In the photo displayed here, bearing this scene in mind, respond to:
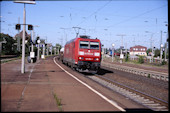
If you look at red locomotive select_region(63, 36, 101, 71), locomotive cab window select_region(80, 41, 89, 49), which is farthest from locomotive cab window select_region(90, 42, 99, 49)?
locomotive cab window select_region(80, 41, 89, 49)

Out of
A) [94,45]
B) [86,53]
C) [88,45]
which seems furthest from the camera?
[94,45]

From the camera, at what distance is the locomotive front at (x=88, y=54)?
2022cm

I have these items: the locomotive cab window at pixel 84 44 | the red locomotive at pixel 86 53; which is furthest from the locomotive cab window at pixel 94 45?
the locomotive cab window at pixel 84 44

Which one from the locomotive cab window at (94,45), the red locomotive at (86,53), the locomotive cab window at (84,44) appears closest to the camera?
the red locomotive at (86,53)

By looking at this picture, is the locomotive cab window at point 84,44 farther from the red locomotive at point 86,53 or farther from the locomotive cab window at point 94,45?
the locomotive cab window at point 94,45

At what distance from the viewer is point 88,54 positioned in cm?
2041

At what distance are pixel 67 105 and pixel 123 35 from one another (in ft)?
145

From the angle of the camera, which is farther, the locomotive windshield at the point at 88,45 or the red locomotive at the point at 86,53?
the locomotive windshield at the point at 88,45

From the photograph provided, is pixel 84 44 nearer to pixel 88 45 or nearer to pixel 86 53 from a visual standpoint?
pixel 88 45

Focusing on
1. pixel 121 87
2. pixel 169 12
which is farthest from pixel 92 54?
pixel 169 12

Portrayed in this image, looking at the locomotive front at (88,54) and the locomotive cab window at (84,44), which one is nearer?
the locomotive front at (88,54)

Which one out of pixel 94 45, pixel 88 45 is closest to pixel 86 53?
pixel 88 45

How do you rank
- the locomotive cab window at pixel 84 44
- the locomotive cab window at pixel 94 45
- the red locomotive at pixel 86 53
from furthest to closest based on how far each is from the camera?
the locomotive cab window at pixel 94 45
the locomotive cab window at pixel 84 44
the red locomotive at pixel 86 53

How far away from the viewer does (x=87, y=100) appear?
8867 millimetres
